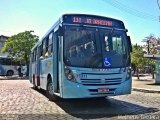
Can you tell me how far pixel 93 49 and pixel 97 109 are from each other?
82.4 inches

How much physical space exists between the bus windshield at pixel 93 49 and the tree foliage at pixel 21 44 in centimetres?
3467

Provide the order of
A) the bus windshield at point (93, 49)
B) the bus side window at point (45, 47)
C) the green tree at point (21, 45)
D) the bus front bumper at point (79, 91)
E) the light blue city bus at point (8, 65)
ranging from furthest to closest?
the light blue city bus at point (8, 65) → the green tree at point (21, 45) → the bus side window at point (45, 47) → the bus windshield at point (93, 49) → the bus front bumper at point (79, 91)

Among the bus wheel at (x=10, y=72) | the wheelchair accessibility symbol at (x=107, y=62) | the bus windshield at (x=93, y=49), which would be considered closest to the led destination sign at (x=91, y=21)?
the bus windshield at (x=93, y=49)

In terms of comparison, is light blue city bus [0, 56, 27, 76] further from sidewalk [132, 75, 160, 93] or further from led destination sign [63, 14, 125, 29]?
led destination sign [63, 14, 125, 29]

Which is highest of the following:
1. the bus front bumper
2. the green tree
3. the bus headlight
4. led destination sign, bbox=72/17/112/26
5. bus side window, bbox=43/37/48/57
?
the green tree

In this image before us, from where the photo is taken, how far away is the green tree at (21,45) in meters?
46.1

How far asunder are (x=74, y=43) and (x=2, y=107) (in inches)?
137

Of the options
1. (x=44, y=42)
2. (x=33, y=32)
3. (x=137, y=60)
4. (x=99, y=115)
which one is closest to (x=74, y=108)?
(x=99, y=115)

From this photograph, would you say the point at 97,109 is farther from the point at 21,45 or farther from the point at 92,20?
the point at 21,45

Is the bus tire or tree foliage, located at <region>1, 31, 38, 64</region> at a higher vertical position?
tree foliage, located at <region>1, 31, 38, 64</region>

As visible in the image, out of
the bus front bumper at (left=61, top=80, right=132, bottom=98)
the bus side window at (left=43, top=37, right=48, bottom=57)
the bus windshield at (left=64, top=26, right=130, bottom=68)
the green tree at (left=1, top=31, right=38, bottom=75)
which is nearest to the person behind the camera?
the bus front bumper at (left=61, top=80, right=132, bottom=98)

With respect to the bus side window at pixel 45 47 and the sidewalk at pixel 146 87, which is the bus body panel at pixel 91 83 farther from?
the sidewalk at pixel 146 87

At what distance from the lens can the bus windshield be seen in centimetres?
1166

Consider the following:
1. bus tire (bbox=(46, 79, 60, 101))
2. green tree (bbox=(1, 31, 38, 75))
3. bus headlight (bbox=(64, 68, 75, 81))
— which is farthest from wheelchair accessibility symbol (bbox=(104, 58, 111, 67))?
green tree (bbox=(1, 31, 38, 75))
